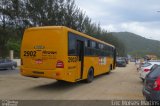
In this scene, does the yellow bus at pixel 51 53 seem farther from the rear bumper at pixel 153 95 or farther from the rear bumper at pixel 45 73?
the rear bumper at pixel 153 95

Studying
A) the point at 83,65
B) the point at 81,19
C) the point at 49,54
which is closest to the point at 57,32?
the point at 49,54

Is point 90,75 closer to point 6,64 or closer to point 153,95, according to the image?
point 153,95

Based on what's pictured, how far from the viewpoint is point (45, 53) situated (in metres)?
14.3

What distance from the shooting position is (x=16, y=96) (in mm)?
12180

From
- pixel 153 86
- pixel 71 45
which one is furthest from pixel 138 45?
pixel 153 86

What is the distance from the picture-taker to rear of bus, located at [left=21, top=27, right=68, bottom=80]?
1391 cm

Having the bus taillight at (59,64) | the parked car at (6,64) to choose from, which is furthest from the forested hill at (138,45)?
the bus taillight at (59,64)

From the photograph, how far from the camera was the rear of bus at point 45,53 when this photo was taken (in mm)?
13914

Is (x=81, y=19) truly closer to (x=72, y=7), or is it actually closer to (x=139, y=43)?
(x=72, y=7)

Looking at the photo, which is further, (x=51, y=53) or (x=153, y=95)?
(x=51, y=53)

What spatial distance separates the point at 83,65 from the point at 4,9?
23781 millimetres

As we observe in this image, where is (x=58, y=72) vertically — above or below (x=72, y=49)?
below

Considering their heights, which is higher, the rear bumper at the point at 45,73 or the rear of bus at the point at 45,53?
the rear of bus at the point at 45,53

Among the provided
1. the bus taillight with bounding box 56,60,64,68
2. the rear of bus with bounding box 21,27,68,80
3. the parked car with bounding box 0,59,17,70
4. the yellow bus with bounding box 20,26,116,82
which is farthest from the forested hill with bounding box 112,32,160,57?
the bus taillight with bounding box 56,60,64,68
